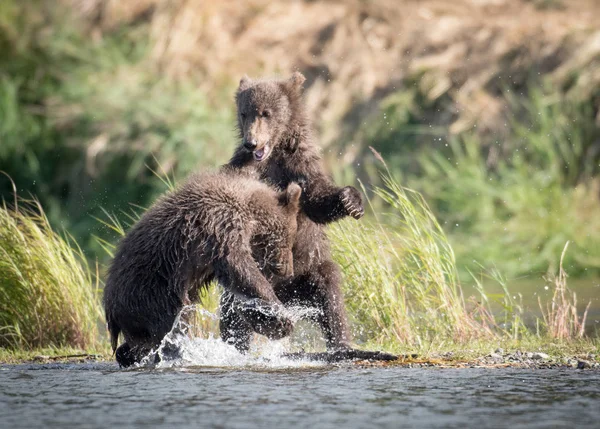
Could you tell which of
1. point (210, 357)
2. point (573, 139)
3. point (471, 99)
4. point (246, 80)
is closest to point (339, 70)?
point (471, 99)

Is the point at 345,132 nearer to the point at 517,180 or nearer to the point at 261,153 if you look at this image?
the point at 517,180

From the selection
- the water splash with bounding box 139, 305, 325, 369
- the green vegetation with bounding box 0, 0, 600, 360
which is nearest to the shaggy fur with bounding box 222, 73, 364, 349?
the water splash with bounding box 139, 305, 325, 369

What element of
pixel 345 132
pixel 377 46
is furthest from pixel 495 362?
pixel 377 46

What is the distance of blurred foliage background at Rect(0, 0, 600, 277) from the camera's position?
12719 millimetres

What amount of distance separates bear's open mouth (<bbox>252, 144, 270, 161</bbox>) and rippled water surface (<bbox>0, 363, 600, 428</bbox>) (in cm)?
147

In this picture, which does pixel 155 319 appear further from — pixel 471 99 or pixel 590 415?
pixel 471 99

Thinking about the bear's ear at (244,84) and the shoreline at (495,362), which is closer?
the shoreline at (495,362)

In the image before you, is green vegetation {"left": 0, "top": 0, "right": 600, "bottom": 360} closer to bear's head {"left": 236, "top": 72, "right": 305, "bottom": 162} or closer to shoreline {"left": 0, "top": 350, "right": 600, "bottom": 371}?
bear's head {"left": 236, "top": 72, "right": 305, "bottom": 162}

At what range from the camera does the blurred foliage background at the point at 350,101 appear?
1272 cm

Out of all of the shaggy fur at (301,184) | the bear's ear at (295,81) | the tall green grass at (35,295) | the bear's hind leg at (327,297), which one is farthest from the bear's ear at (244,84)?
the tall green grass at (35,295)

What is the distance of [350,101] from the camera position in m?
14.3

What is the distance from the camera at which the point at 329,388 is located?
561 centimetres

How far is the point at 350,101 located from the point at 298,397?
9301mm

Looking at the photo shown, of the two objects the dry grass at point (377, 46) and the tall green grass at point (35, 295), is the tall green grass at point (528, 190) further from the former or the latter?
the tall green grass at point (35, 295)
